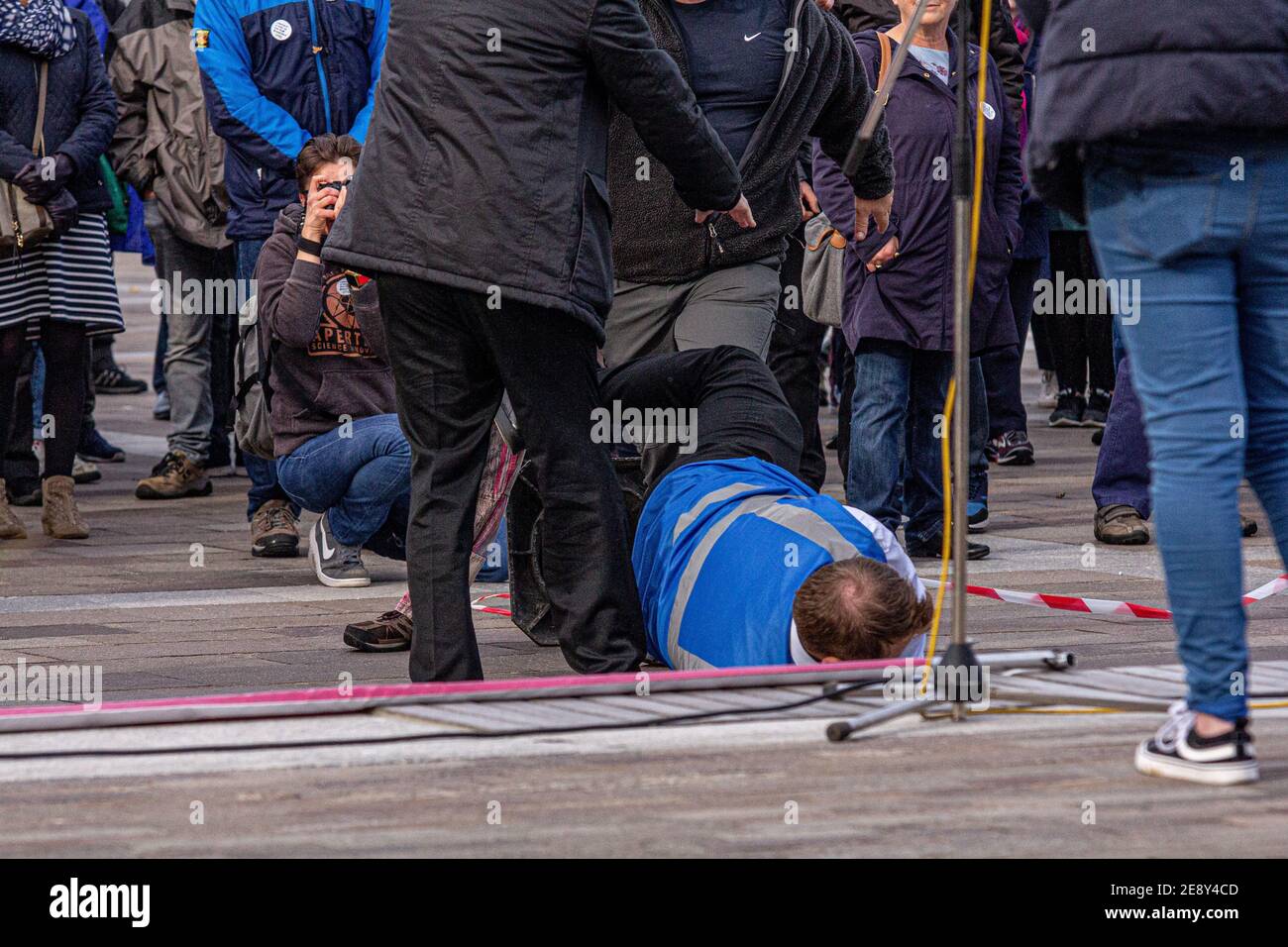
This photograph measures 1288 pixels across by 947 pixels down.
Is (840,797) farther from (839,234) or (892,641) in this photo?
(839,234)

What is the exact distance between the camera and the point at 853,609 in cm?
501

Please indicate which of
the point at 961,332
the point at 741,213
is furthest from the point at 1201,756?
the point at 741,213

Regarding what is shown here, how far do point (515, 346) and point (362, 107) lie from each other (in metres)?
4.18

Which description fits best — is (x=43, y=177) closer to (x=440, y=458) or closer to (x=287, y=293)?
(x=287, y=293)

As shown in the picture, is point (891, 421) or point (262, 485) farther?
point (262, 485)

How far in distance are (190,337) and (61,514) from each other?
67.0 inches

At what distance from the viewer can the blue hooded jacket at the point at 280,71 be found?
9062 mm

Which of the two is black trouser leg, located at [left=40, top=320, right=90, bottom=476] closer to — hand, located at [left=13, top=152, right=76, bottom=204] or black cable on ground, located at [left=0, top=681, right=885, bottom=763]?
hand, located at [left=13, top=152, right=76, bottom=204]

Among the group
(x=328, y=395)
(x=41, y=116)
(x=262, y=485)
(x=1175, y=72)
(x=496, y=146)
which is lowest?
(x=262, y=485)

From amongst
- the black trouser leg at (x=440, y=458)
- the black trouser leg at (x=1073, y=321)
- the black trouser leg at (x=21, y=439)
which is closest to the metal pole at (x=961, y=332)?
the black trouser leg at (x=440, y=458)

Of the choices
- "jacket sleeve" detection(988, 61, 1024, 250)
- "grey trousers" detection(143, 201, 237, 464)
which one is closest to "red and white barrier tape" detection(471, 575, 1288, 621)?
"jacket sleeve" detection(988, 61, 1024, 250)

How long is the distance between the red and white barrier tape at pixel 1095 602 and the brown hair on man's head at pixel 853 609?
1720 millimetres
